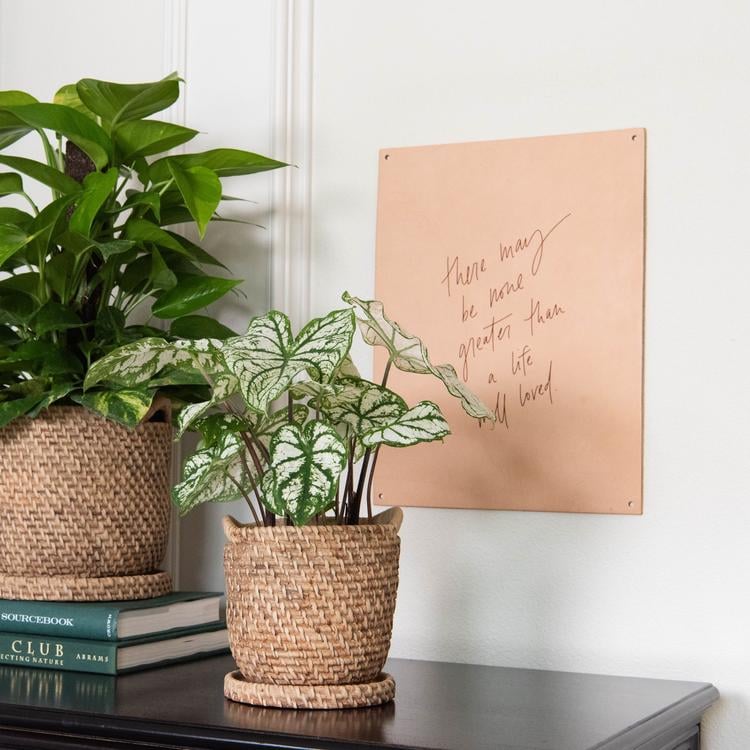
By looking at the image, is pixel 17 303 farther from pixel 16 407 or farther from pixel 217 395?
pixel 217 395

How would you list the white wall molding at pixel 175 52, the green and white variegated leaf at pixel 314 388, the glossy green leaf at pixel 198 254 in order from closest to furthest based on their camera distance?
the green and white variegated leaf at pixel 314 388
the glossy green leaf at pixel 198 254
the white wall molding at pixel 175 52

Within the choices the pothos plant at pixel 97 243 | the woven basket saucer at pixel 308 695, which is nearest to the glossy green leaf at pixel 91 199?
the pothos plant at pixel 97 243

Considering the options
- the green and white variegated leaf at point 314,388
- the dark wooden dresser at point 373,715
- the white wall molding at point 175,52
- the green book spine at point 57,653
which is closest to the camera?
the dark wooden dresser at point 373,715

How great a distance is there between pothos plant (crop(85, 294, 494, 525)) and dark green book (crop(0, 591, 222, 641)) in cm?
19

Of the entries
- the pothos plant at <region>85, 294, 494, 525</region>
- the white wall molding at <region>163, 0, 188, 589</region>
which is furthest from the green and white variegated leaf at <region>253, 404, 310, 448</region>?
the white wall molding at <region>163, 0, 188, 589</region>

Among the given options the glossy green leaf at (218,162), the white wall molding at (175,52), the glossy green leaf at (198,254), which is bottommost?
the glossy green leaf at (198,254)

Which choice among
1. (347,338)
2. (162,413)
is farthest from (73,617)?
(347,338)

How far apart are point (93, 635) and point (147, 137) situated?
562mm

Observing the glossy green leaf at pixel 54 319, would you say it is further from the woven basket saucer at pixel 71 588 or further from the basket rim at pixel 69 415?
the woven basket saucer at pixel 71 588

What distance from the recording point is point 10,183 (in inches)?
50.1

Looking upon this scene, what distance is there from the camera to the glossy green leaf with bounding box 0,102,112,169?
1.15 metres

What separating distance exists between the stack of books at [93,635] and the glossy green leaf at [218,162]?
50 cm

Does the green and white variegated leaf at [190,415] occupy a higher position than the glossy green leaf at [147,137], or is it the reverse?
the glossy green leaf at [147,137]

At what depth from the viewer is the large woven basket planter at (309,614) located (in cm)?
96
